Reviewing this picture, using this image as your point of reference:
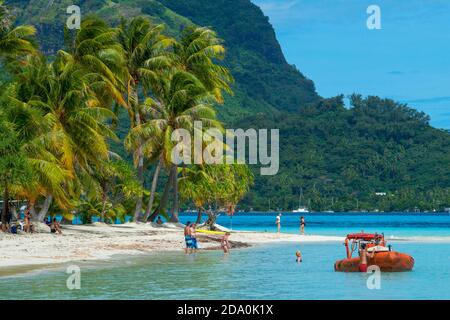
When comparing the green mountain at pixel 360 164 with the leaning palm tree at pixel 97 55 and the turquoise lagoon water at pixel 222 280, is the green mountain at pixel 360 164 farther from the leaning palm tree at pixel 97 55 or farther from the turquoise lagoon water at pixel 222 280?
the turquoise lagoon water at pixel 222 280

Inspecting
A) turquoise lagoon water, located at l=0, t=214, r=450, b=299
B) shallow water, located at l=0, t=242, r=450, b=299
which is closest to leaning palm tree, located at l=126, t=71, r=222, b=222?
turquoise lagoon water, located at l=0, t=214, r=450, b=299

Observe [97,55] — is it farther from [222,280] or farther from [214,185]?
[222,280]

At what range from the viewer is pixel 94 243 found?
42.7 metres

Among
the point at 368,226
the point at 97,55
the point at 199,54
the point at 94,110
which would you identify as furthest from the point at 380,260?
the point at 368,226

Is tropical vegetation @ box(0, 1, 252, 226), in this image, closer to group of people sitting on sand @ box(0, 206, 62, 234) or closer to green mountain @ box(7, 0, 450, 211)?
group of people sitting on sand @ box(0, 206, 62, 234)

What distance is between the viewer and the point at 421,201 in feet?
614

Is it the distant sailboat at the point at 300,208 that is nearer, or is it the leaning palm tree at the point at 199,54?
the leaning palm tree at the point at 199,54

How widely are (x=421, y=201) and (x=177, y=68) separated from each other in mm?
135997

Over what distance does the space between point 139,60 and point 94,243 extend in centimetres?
1999

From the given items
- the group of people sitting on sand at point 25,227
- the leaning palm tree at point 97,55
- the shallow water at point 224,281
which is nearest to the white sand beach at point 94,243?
the group of people sitting on sand at point 25,227

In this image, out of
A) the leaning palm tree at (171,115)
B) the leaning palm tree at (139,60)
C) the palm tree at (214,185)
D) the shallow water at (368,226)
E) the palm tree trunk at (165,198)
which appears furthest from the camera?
the shallow water at (368,226)

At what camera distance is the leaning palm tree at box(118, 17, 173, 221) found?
190ft

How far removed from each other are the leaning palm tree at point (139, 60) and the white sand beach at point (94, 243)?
7.28 metres

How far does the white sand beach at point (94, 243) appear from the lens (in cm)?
3469
